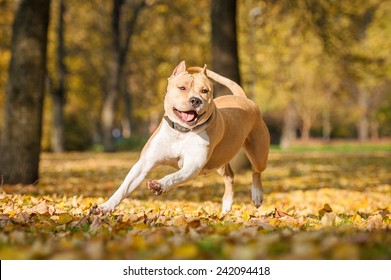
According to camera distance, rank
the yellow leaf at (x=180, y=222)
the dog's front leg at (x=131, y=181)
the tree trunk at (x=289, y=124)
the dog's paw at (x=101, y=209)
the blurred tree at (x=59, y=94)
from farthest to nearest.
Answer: the tree trunk at (x=289, y=124)
the blurred tree at (x=59, y=94)
the dog's front leg at (x=131, y=181)
the dog's paw at (x=101, y=209)
the yellow leaf at (x=180, y=222)

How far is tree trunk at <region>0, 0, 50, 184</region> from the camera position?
876 cm

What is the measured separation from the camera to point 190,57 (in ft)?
85.3

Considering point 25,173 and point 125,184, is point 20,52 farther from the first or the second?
point 125,184

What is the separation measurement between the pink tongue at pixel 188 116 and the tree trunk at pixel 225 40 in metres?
7.74

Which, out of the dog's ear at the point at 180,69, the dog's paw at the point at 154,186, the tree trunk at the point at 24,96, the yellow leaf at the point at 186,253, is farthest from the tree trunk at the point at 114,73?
the yellow leaf at the point at 186,253

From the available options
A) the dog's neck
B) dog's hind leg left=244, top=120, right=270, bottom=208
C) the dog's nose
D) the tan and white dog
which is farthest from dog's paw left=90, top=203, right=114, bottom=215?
dog's hind leg left=244, top=120, right=270, bottom=208

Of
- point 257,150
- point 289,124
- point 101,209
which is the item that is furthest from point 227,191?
point 289,124

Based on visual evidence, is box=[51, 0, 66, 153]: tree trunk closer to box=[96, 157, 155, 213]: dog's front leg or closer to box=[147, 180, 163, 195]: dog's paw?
box=[96, 157, 155, 213]: dog's front leg

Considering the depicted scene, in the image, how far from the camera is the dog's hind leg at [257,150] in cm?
645

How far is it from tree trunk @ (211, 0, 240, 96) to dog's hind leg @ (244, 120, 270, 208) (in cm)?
614

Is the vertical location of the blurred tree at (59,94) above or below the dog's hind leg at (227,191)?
above

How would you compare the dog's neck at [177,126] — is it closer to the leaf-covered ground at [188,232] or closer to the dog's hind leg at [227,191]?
the leaf-covered ground at [188,232]

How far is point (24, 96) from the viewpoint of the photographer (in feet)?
29.0

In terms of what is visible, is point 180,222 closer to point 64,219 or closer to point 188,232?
point 188,232
